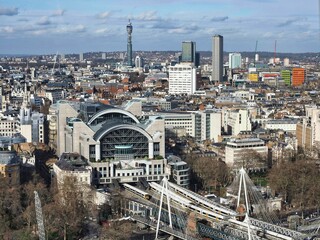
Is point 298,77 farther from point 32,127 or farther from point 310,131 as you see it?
point 32,127

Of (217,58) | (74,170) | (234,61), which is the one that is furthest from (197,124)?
(234,61)

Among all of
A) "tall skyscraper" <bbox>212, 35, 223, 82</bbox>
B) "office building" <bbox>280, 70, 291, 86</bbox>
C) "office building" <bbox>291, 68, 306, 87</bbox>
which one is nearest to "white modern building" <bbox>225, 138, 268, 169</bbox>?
"office building" <bbox>291, 68, 306, 87</bbox>

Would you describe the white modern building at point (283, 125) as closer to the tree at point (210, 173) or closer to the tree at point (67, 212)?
the tree at point (210, 173)

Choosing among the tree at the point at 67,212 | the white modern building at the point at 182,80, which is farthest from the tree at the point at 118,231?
the white modern building at the point at 182,80

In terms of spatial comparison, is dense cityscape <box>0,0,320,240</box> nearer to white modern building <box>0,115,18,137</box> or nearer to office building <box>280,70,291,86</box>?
white modern building <box>0,115,18,137</box>

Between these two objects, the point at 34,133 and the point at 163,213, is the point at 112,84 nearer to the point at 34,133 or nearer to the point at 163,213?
the point at 34,133

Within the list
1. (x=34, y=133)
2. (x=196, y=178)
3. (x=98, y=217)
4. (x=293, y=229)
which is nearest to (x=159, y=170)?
(x=196, y=178)
